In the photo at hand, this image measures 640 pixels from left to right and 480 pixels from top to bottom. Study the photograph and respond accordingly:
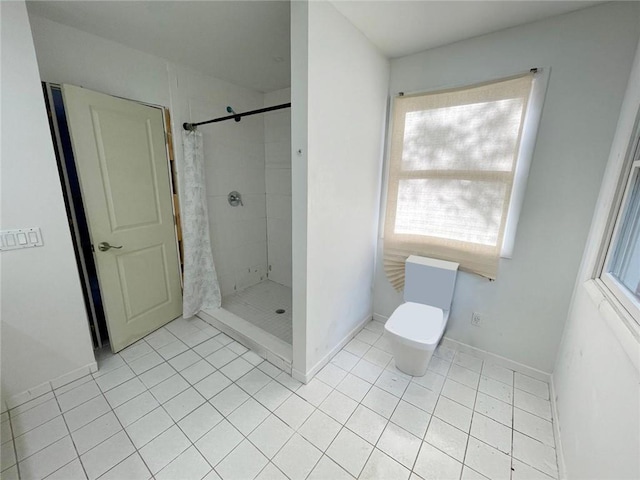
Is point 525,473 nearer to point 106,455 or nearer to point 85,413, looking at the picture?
point 106,455

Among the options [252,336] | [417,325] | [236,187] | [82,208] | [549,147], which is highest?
[549,147]

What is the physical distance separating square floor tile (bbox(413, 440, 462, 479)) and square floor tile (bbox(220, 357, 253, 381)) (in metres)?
1.19

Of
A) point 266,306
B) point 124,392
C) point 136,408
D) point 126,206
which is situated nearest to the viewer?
point 136,408

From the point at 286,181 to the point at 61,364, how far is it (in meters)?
2.37

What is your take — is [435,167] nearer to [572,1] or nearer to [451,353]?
[572,1]

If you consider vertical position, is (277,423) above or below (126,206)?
below

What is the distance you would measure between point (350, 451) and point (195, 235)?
205 centimetres

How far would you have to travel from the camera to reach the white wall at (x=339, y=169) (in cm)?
143

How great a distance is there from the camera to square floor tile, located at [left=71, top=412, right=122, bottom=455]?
1331mm

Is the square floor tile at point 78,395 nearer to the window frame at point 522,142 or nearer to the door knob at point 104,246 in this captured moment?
the door knob at point 104,246

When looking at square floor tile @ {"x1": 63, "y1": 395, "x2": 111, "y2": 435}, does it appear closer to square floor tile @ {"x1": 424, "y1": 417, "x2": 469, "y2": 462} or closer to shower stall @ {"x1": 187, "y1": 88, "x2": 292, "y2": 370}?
shower stall @ {"x1": 187, "y1": 88, "x2": 292, "y2": 370}

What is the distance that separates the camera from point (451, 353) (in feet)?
6.81

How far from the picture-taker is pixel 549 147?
1.58m

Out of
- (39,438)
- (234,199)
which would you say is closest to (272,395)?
(39,438)
